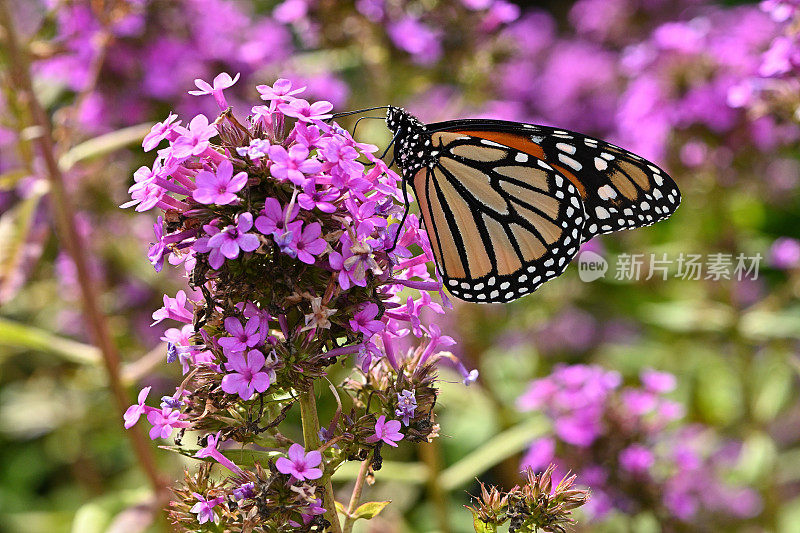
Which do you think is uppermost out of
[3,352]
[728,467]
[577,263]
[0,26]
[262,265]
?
[0,26]

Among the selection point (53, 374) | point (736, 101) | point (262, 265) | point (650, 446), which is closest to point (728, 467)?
point (650, 446)

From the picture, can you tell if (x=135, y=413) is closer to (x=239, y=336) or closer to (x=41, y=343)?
(x=239, y=336)

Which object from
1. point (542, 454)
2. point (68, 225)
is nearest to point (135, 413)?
point (68, 225)

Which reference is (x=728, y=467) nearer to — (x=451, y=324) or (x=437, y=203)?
(x=451, y=324)

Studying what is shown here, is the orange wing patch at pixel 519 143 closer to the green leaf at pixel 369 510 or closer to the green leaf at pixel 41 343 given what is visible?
the green leaf at pixel 369 510

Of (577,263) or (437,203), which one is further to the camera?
(577,263)

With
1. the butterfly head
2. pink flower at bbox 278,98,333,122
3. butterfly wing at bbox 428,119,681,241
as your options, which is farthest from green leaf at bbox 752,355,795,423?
pink flower at bbox 278,98,333,122

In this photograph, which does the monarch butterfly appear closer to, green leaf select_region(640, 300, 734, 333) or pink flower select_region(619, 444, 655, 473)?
pink flower select_region(619, 444, 655, 473)
